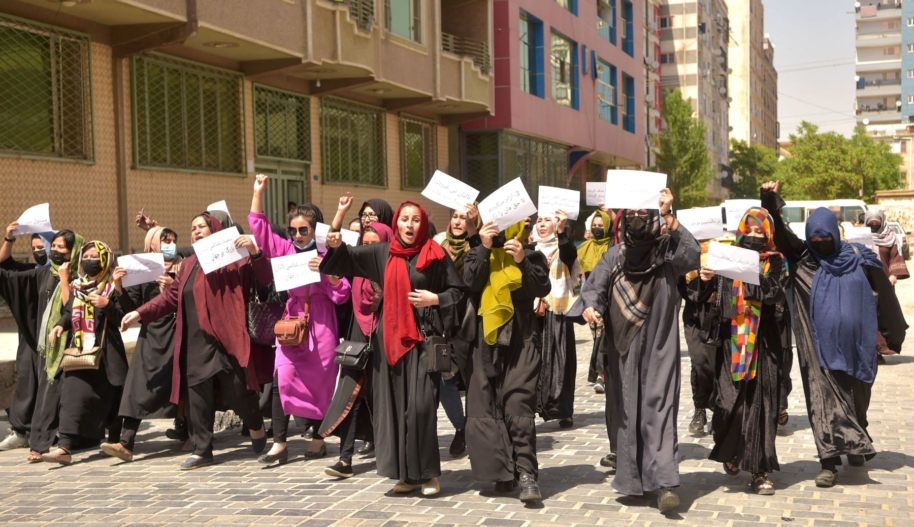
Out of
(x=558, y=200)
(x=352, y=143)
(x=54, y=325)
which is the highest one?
(x=352, y=143)

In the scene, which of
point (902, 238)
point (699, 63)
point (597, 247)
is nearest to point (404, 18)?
point (597, 247)

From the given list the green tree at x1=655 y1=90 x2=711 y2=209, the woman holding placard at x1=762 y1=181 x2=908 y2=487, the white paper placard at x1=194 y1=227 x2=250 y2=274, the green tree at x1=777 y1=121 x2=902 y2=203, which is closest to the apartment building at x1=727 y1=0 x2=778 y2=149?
the green tree at x1=777 y1=121 x2=902 y2=203

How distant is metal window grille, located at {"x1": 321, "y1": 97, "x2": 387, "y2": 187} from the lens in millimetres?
20953

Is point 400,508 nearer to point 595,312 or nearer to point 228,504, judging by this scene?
point 228,504

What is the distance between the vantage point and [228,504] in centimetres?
651

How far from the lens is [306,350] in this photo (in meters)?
7.95

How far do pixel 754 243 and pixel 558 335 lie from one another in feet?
8.76

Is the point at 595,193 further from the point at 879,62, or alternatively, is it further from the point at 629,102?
the point at 879,62

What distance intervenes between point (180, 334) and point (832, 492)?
450cm

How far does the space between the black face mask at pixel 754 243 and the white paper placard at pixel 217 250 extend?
3.41m

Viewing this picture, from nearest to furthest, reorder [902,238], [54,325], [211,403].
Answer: [211,403] → [54,325] → [902,238]

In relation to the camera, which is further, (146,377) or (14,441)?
(14,441)

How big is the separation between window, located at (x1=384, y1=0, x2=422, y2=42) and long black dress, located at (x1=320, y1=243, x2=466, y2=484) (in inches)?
614

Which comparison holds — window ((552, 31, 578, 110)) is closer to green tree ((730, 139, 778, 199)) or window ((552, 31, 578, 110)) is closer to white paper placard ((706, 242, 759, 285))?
white paper placard ((706, 242, 759, 285))
